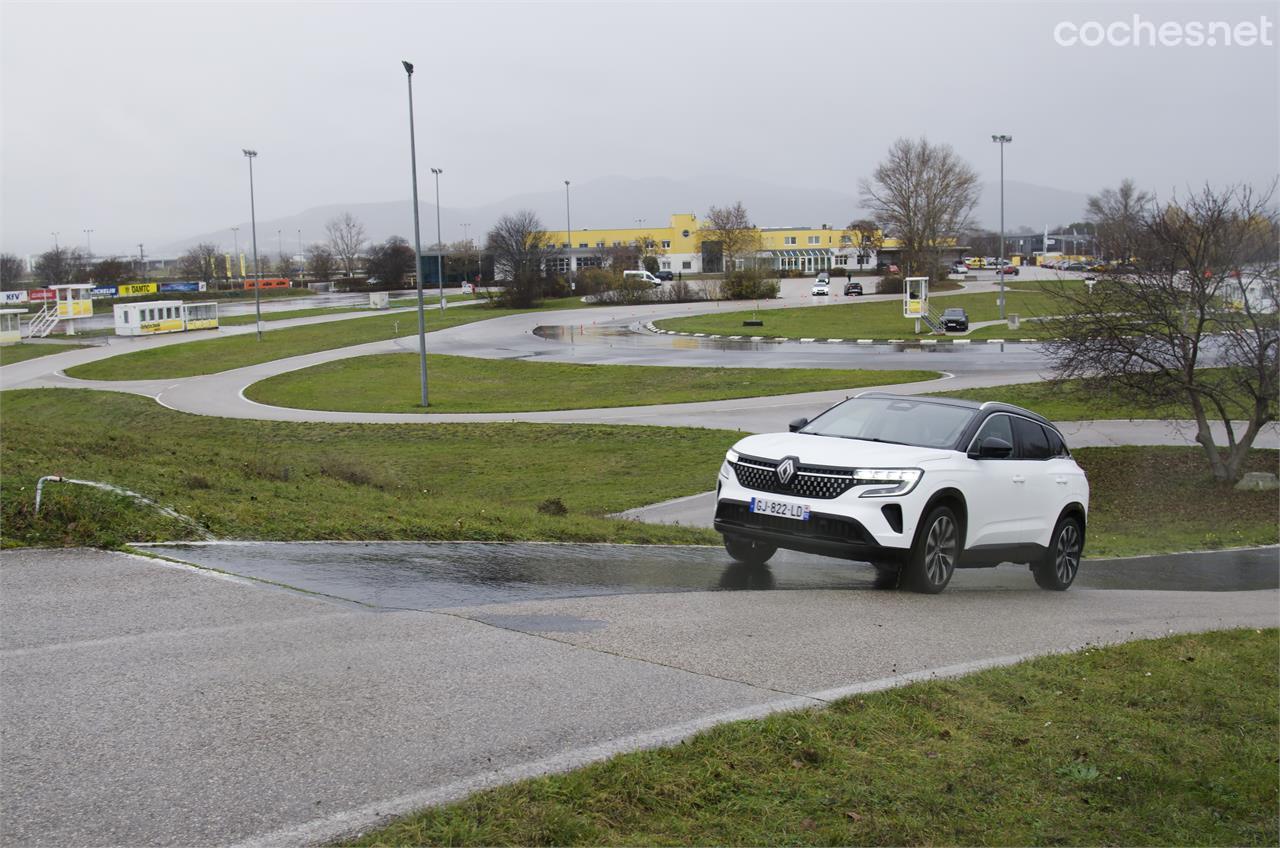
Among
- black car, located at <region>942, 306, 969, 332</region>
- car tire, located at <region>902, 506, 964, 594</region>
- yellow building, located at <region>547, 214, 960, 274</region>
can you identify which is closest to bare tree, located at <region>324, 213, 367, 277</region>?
yellow building, located at <region>547, 214, 960, 274</region>

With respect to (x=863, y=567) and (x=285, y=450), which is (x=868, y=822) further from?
(x=285, y=450)

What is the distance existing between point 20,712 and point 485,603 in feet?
10.0

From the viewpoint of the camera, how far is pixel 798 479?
29.2ft

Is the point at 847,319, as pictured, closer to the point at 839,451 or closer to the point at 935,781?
the point at 839,451

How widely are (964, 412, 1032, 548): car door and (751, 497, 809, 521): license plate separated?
151 cm

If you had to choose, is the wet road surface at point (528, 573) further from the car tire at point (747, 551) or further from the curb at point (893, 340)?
the curb at point (893, 340)

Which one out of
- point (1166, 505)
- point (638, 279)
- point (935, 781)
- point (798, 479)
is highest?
point (638, 279)

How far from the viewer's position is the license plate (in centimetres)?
878

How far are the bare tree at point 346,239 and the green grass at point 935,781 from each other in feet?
513

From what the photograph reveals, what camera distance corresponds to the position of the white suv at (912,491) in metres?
8.68

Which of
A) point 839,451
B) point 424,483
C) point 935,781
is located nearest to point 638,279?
point 424,483

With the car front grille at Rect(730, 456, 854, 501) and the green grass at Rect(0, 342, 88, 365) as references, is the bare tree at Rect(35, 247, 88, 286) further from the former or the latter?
the car front grille at Rect(730, 456, 854, 501)

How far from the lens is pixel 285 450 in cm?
2338

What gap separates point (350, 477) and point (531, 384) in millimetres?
20895
